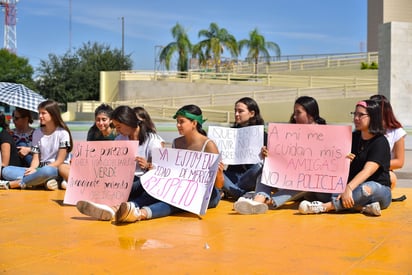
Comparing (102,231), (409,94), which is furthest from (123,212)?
(409,94)

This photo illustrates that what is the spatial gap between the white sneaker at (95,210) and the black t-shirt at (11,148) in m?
3.15

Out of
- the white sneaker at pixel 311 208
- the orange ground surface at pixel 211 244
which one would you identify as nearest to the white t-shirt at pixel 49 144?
the orange ground surface at pixel 211 244

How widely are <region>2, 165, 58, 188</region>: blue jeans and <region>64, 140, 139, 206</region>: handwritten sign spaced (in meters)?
1.55

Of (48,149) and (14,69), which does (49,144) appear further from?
(14,69)

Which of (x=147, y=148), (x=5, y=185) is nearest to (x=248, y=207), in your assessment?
(x=147, y=148)

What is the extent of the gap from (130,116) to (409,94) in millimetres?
22235

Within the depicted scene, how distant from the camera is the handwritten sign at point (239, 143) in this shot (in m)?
7.11

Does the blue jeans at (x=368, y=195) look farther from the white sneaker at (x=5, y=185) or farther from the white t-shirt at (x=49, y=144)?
the white sneaker at (x=5, y=185)

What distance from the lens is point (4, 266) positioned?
4254mm

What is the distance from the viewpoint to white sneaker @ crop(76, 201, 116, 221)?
5.78m

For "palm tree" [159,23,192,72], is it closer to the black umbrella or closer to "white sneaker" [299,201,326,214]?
the black umbrella

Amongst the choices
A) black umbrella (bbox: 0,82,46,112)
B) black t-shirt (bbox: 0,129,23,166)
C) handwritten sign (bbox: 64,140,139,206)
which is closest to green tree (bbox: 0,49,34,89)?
black umbrella (bbox: 0,82,46,112)

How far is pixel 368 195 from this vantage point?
6.19 metres

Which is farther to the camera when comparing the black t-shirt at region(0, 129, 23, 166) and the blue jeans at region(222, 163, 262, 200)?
the black t-shirt at region(0, 129, 23, 166)
